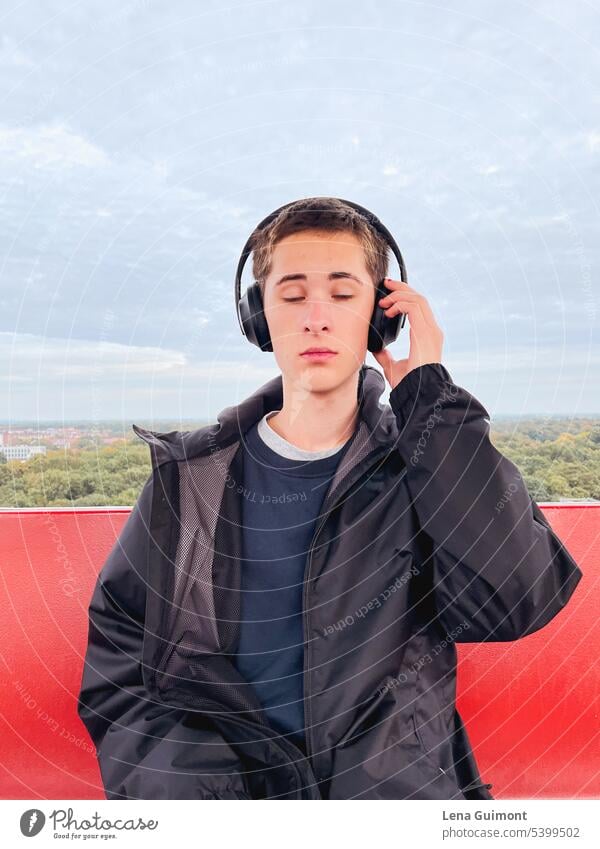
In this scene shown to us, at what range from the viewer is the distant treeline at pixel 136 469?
1.15 metres

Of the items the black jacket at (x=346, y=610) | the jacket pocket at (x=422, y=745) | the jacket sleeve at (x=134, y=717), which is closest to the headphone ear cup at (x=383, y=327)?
the black jacket at (x=346, y=610)

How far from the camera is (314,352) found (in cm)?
107

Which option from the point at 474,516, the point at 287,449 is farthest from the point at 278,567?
the point at 474,516

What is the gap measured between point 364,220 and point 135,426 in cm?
47

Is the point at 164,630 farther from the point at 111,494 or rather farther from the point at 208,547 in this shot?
the point at 111,494

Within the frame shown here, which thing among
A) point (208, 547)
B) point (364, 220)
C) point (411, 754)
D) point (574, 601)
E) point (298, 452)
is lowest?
point (411, 754)

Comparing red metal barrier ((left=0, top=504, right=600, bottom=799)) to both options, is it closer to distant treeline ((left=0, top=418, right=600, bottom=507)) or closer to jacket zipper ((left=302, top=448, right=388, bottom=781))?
distant treeline ((left=0, top=418, right=600, bottom=507))

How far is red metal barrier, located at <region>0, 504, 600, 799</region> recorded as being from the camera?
49.6 inches

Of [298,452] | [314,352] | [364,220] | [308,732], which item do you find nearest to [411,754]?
[308,732]

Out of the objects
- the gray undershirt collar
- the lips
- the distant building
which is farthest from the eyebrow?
the distant building

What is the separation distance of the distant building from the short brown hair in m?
0.46

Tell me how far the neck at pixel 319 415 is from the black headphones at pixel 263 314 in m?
0.07

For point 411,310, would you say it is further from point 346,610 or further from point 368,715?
point 368,715

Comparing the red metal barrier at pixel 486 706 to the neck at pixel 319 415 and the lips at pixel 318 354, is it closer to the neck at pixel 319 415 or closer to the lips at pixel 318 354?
the neck at pixel 319 415
